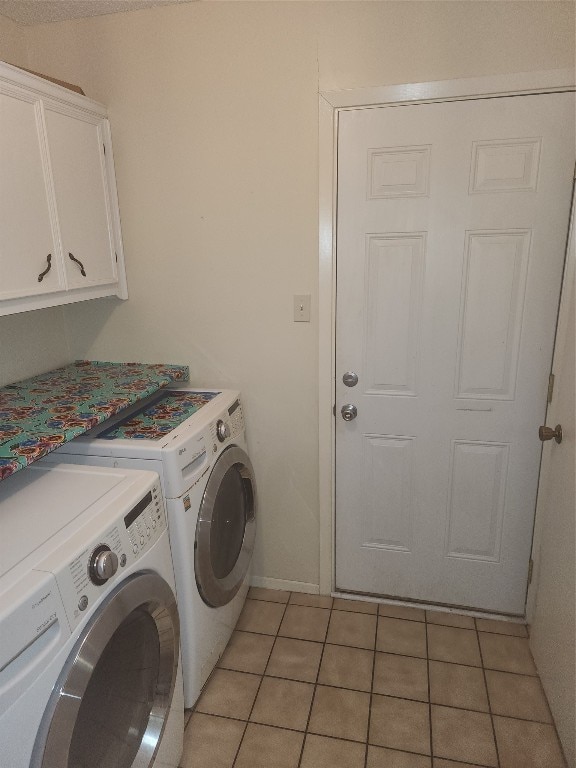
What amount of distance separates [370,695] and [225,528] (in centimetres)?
74

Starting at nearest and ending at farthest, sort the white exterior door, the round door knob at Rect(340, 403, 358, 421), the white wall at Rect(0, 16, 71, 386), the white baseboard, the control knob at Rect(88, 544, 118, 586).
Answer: the control knob at Rect(88, 544, 118, 586)
the white exterior door
the white wall at Rect(0, 16, 71, 386)
the round door knob at Rect(340, 403, 358, 421)
the white baseboard

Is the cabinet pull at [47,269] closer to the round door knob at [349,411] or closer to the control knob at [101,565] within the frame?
the control knob at [101,565]

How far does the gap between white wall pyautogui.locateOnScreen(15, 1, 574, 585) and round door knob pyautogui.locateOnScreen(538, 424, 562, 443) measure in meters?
0.81

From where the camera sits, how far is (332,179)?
173 centimetres

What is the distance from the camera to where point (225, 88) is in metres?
1.75

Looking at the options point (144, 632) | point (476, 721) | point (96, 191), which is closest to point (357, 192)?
point (96, 191)

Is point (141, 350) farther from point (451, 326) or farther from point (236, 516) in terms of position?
point (451, 326)

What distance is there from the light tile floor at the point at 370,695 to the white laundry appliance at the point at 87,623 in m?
0.31

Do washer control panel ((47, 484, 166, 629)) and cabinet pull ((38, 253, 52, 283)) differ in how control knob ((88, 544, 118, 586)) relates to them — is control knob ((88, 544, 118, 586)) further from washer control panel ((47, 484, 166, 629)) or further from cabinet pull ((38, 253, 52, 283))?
cabinet pull ((38, 253, 52, 283))

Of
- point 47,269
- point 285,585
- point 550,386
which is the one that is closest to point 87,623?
point 47,269

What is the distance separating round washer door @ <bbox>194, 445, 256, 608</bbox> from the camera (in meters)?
1.52

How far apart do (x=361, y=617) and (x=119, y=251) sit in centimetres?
177

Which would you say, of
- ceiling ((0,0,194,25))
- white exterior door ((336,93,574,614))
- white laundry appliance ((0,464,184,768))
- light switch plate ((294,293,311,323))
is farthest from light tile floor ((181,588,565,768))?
ceiling ((0,0,194,25))

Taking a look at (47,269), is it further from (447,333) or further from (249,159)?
(447,333)
